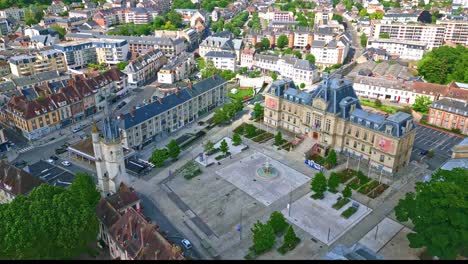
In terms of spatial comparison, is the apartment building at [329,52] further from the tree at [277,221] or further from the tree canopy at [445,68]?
the tree at [277,221]

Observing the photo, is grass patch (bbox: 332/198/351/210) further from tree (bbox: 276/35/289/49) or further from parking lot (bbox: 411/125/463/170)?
tree (bbox: 276/35/289/49)

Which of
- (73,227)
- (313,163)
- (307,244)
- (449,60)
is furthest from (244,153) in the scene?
(449,60)

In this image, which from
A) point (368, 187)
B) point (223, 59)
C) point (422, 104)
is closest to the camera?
point (368, 187)

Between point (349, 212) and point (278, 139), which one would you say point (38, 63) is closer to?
point (278, 139)

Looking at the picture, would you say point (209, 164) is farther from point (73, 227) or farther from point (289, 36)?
point (289, 36)

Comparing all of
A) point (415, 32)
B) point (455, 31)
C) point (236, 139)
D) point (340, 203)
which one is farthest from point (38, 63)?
point (455, 31)

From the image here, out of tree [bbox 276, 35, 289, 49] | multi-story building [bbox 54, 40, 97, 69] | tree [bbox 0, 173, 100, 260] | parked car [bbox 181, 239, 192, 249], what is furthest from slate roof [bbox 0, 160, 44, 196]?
tree [bbox 276, 35, 289, 49]

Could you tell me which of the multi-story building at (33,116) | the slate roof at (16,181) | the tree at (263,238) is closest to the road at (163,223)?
the tree at (263,238)
